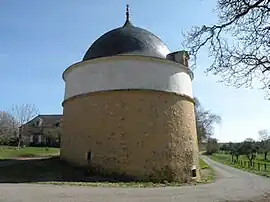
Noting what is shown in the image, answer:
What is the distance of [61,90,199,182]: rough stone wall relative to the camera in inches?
772

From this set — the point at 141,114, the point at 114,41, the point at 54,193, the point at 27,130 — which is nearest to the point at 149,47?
the point at 114,41

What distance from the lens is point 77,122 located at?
70.4ft

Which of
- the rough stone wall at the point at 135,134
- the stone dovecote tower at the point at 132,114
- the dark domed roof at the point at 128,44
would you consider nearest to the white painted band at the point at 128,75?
the stone dovecote tower at the point at 132,114

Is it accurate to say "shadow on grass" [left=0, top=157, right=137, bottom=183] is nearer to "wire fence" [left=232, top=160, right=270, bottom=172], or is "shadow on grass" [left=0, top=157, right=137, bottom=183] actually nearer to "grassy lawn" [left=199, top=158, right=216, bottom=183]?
"grassy lawn" [left=199, top=158, right=216, bottom=183]

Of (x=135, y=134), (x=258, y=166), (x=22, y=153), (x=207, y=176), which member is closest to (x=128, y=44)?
(x=135, y=134)

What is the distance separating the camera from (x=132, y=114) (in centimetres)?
2000

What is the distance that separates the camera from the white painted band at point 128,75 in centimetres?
2053

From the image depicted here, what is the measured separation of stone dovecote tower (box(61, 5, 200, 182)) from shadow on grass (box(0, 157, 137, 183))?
559mm

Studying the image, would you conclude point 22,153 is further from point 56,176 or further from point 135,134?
point 135,134

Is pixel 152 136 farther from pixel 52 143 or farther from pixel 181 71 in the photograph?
pixel 52 143

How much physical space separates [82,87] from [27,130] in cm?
4634

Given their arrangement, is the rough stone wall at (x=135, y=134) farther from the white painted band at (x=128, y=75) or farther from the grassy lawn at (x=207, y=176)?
the grassy lawn at (x=207, y=176)

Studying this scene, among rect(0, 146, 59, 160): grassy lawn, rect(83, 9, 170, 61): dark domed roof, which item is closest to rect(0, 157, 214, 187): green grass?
rect(83, 9, 170, 61): dark domed roof

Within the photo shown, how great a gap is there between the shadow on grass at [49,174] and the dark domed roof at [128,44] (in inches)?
300
